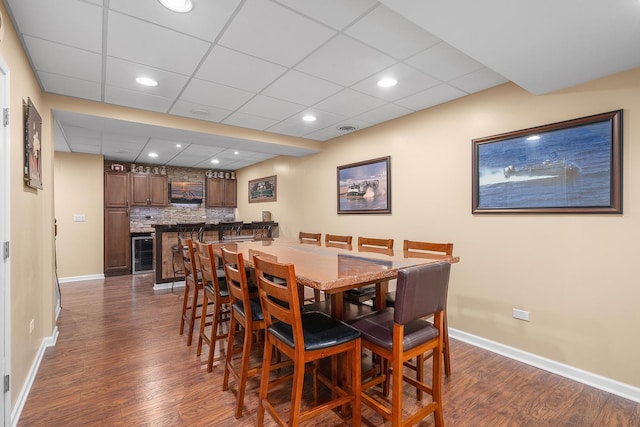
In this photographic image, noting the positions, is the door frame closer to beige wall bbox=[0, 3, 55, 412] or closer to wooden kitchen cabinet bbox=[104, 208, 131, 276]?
beige wall bbox=[0, 3, 55, 412]

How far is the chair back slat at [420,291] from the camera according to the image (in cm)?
146

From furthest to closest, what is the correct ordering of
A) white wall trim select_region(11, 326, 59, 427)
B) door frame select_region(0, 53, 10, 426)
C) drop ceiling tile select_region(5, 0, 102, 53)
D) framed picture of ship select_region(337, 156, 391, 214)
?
framed picture of ship select_region(337, 156, 391, 214)
white wall trim select_region(11, 326, 59, 427)
drop ceiling tile select_region(5, 0, 102, 53)
door frame select_region(0, 53, 10, 426)

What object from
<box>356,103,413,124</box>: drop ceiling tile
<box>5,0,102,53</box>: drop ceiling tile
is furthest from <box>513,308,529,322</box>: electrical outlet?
<box>5,0,102,53</box>: drop ceiling tile

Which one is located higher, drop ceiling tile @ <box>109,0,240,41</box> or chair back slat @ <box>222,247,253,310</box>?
drop ceiling tile @ <box>109,0,240,41</box>

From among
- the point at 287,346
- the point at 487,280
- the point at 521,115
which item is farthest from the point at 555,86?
the point at 287,346

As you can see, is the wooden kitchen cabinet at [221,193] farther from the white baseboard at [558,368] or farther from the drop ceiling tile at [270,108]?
the white baseboard at [558,368]

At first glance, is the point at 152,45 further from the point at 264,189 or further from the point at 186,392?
the point at 264,189

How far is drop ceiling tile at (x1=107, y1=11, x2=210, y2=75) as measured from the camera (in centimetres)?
195

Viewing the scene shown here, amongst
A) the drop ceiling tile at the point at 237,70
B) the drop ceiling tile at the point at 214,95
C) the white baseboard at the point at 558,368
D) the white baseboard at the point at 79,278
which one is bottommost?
the white baseboard at the point at 558,368

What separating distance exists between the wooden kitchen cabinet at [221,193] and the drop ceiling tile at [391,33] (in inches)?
248

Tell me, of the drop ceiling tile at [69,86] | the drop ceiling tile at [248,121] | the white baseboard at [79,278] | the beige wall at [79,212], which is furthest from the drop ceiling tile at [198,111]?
the white baseboard at [79,278]

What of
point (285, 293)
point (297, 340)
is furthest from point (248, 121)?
point (297, 340)

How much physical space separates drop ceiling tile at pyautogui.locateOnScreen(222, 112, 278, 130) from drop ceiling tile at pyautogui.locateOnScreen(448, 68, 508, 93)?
2208mm

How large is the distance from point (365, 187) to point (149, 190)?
512cm
